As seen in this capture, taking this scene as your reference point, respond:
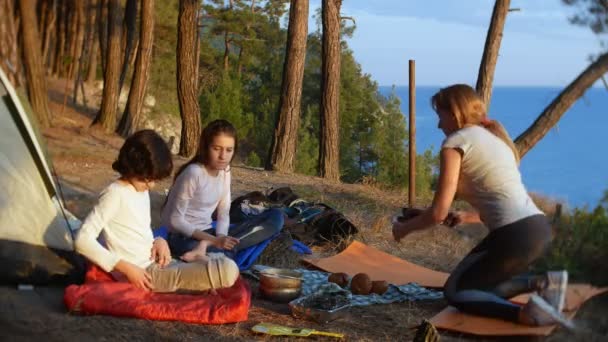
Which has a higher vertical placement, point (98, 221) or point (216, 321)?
point (98, 221)

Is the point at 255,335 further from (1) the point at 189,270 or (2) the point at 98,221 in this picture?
(2) the point at 98,221

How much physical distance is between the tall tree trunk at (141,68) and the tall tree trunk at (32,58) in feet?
8.72

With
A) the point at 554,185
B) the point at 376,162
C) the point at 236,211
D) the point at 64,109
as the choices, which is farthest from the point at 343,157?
the point at 236,211

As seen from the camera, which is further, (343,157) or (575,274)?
(343,157)

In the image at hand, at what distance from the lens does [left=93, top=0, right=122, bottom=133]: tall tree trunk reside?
13.7 m

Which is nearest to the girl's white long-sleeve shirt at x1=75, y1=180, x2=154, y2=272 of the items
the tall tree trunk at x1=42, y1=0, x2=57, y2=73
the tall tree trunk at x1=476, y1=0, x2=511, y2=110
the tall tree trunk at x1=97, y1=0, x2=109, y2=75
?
the tall tree trunk at x1=476, y1=0, x2=511, y2=110

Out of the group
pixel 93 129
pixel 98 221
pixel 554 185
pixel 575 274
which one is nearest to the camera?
pixel 98 221

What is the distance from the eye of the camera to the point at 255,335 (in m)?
3.56

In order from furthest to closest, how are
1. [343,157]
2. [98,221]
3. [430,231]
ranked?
[343,157], [430,231], [98,221]

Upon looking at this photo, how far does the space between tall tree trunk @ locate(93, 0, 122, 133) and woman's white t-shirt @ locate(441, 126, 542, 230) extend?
10.7 meters

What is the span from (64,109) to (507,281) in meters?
13.9

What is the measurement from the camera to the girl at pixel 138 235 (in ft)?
11.5

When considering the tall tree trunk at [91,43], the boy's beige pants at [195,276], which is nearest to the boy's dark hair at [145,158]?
the boy's beige pants at [195,276]

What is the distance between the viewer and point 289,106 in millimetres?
10883
